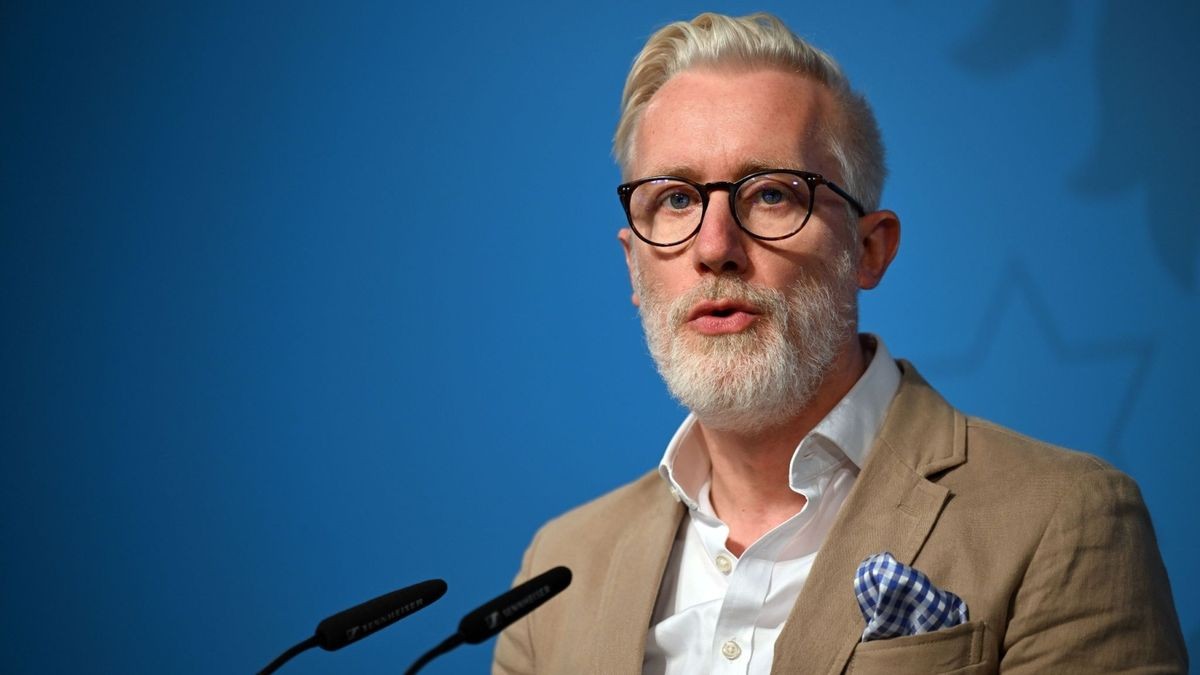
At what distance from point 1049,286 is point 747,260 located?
0.91m

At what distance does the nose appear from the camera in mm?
1904

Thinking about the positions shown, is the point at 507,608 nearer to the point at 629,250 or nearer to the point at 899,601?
the point at 899,601

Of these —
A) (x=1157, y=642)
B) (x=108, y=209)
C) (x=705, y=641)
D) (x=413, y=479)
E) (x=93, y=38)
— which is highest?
(x=93, y=38)

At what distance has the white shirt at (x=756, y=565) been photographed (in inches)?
73.3

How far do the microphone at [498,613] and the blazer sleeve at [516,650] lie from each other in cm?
81

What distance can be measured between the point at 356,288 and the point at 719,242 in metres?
1.12

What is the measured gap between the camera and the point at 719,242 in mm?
1902

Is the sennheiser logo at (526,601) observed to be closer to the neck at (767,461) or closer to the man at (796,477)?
the man at (796,477)

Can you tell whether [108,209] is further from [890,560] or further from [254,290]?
[890,560]

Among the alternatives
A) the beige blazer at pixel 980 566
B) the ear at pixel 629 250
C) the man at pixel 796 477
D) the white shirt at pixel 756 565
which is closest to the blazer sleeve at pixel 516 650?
the man at pixel 796 477

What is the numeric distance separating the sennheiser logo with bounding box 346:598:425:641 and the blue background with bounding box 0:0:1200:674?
129 cm

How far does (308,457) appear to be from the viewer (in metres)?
2.70

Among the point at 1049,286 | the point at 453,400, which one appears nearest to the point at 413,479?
the point at 453,400

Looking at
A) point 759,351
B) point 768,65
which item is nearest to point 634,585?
point 759,351
